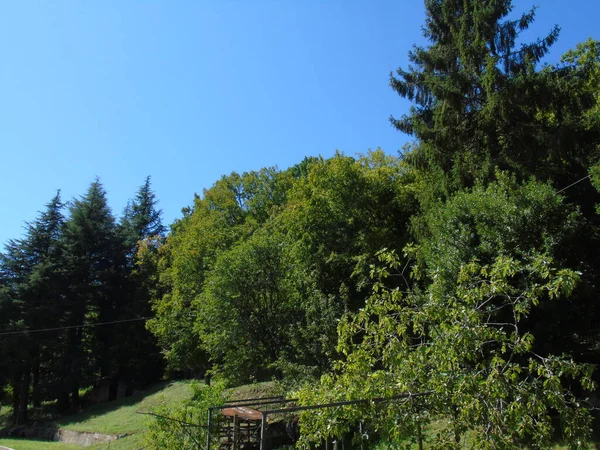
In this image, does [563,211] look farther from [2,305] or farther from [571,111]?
[2,305]

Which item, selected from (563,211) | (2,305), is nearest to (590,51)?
(563,211)

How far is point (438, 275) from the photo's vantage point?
6.21 m

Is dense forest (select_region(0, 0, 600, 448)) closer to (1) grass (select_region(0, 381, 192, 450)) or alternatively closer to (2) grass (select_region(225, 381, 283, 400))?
(2) grass (select_region(225, 381, 283, 400))

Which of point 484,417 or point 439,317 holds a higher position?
point 439,317

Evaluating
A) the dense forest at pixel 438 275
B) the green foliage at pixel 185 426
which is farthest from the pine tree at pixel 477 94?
the green foliage at pixel 185 426

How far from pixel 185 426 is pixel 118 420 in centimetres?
2130

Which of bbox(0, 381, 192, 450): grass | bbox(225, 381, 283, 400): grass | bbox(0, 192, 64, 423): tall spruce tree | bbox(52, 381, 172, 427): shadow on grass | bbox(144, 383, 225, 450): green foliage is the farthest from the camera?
bbox(0, 192, 64, 423): tall spruce tree

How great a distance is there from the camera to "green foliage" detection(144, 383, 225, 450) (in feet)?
34.6

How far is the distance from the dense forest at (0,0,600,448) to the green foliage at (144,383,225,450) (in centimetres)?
340

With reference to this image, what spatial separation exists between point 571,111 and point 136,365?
37.2m

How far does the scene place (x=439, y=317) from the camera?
5535 millimetres

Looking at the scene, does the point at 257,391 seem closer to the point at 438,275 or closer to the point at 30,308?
the point at 438,275

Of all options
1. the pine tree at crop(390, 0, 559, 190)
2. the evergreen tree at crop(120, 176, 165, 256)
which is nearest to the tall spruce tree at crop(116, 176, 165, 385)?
the evergreen tree at crop(120, 176, 165, 256)

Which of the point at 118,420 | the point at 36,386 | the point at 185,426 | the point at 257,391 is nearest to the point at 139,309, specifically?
the point at 36,386
